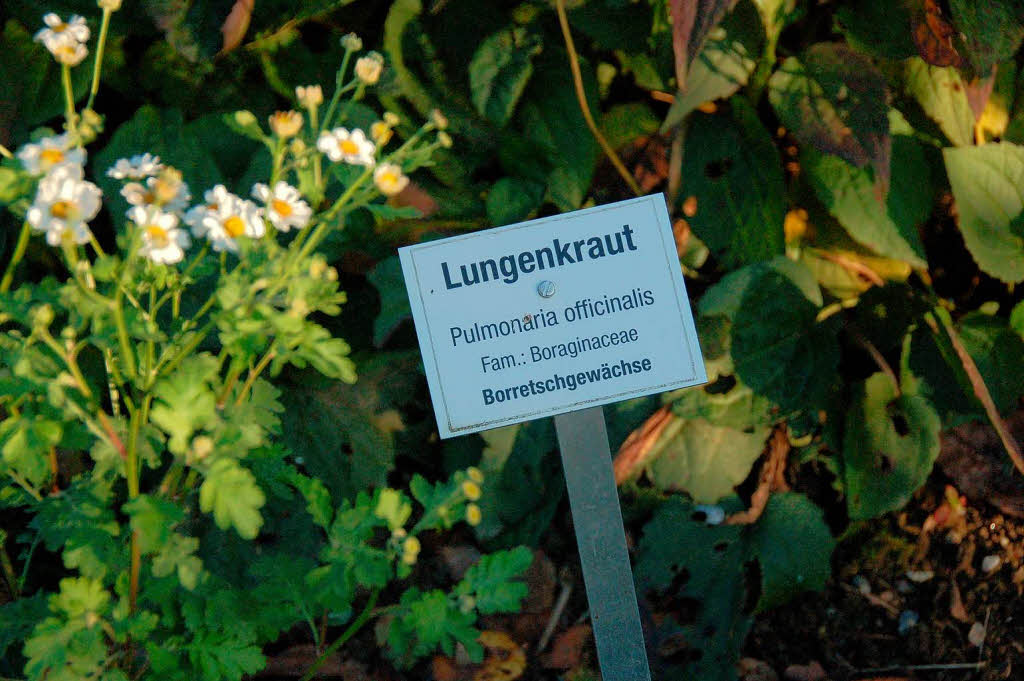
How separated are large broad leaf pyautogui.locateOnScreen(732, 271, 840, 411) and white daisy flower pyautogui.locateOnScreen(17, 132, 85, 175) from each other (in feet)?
3.07

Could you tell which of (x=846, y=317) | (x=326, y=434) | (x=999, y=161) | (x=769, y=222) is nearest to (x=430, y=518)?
(x=326, y=434)

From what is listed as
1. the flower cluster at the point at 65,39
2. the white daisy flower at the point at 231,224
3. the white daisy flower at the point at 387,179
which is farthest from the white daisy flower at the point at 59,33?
the white daisy flower at the point at 387,179

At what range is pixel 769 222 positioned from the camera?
144cm

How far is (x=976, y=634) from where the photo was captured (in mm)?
1368

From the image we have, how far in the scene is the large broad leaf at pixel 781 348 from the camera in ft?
4.48

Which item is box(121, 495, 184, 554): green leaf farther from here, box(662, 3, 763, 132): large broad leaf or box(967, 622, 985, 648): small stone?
box(967, 622, 985, 648): small stone

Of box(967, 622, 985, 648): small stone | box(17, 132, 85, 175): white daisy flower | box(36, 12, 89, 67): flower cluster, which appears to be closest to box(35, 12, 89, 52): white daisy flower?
box(36, 12, 89, 67): flower cluster

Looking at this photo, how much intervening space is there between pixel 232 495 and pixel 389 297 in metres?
0.62

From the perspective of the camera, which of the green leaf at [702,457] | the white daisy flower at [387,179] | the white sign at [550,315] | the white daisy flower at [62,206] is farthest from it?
the green leaf at [702,457]

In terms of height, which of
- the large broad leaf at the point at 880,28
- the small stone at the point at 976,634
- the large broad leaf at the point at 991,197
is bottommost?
the small stone at the point at 976,634

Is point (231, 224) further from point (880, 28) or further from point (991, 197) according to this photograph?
point (991, 197)

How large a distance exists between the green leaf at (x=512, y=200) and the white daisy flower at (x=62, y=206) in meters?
0.75

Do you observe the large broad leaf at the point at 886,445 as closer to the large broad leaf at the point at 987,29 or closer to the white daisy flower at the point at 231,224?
the large broad leaf at the point at 987,29

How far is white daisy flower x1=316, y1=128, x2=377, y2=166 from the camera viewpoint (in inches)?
34.7
